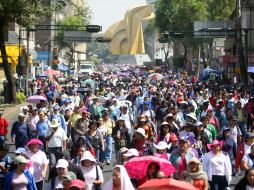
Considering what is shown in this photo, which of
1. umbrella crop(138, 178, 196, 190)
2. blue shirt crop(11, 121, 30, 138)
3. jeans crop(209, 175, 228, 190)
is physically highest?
umbrella crop(138, 178, 196, 190)

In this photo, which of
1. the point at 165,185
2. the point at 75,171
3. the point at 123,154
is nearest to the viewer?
the point at 165,185

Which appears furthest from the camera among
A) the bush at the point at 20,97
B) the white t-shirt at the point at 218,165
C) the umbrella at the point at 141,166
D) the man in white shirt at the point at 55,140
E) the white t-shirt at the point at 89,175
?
the bush at the point at 20,97

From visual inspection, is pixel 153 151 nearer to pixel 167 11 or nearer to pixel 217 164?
pixel 217 164

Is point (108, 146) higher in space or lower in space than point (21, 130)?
lower

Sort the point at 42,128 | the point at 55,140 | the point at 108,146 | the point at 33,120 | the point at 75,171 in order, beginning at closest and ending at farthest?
1. the point at 75,171
2. the point at 55,140
3. the point at 42,128
4. the point at 108,146
5. the point at 33,120

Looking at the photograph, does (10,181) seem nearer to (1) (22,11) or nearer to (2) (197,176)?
(2) (197,176)

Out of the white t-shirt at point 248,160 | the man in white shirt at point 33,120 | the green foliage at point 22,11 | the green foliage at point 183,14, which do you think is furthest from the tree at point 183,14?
the white t-shirt at point 248,160

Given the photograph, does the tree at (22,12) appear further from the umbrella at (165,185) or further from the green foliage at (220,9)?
the green foliage at (220,9)

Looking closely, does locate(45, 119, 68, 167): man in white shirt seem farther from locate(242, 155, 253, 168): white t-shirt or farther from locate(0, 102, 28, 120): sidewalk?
locate(0, 102, 28, 120): sidewalk

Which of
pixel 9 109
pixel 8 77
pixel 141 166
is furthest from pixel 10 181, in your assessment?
pixel 8 77

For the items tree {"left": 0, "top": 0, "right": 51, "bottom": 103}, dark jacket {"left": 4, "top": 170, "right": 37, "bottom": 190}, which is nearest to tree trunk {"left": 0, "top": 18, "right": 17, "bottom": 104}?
tree {"left": 0, "top": 0, "right": 51, "bottom": 103}

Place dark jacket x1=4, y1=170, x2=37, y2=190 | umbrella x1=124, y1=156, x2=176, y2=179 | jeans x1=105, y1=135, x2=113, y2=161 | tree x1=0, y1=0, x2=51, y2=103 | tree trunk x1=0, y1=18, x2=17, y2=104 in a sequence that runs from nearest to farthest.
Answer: umbrella x1=124, y1=156, x2=176, y2=179 → dark jacket x1=4, y1=170, x2=37, y2=190 → jeans x1=105, y1=135, x2=113, y2=161 → tree x1=0, y1=0, x2=51, y2=103 → tree trunk x1=0, y1=18, x2=17, y2=104

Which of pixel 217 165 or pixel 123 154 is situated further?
pixel 217 165

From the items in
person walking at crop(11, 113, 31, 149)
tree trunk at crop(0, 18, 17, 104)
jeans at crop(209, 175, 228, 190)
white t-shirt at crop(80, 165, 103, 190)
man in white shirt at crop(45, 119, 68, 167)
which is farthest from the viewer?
tree trunk at crop(0, 18, 17, 104)
